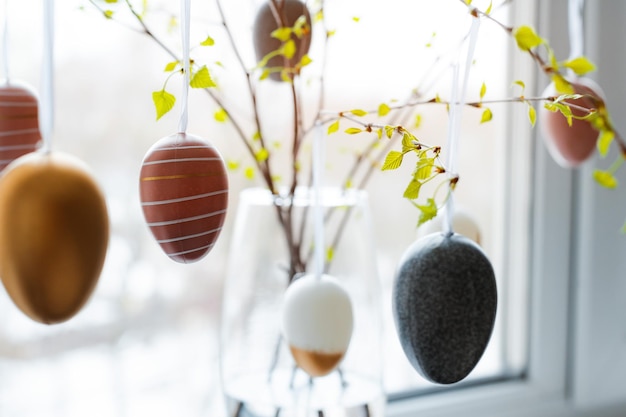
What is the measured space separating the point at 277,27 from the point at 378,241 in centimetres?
38

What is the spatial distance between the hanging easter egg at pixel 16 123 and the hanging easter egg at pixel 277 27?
0.58 feet

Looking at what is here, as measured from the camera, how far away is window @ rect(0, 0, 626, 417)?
71 cm

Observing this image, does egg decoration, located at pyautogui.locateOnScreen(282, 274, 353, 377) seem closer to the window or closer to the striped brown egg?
the striped brown egg

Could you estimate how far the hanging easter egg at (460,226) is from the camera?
0.50 metres

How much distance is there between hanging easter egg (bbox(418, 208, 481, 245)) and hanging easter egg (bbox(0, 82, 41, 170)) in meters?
0.27

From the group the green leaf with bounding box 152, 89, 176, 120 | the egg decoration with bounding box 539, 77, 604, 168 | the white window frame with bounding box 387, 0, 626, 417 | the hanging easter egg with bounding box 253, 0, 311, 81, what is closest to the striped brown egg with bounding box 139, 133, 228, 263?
the green leaf with bounding box 152, 89, 176, 120

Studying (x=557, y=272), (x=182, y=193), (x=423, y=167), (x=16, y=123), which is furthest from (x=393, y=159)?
(x=557, y=272)

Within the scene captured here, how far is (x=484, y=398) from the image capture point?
Result: 0.89 m

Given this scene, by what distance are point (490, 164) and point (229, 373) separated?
1.60 ft

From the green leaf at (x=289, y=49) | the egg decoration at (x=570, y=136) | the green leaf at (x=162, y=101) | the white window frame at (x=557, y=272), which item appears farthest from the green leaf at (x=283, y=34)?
the white window frame at (x=557, y=272)

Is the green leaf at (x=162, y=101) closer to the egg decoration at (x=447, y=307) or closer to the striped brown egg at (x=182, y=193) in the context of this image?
the striped brown egg at (x=182, y=193)

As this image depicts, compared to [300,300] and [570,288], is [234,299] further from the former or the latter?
[570,288]

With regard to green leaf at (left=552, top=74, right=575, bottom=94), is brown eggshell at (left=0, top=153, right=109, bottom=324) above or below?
below

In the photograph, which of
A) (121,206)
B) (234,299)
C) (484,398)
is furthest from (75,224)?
(484,398)
